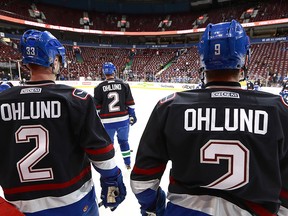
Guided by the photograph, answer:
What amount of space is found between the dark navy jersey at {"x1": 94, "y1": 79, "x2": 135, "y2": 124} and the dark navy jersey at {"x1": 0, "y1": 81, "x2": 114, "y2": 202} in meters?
2.20

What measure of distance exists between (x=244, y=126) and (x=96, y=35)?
1235 inches

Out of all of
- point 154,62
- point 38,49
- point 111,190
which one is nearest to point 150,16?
point 154,62

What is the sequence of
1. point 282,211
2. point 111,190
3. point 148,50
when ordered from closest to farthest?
point 282,211, point 111,190, point 148,50

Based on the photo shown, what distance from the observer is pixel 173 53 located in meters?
28.1

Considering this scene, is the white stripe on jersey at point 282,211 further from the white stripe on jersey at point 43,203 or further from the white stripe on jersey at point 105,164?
the white stripe on jersey at point 43,203

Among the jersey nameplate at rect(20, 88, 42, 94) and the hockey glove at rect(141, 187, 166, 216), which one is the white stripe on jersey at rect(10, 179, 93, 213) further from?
the jersey nameplate at rect(20, 88, 42, 94)

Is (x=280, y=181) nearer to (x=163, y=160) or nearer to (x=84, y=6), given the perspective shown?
(x=163, y=160)

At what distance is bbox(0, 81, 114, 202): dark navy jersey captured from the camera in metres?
1.27

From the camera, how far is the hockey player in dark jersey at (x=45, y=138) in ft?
4.18

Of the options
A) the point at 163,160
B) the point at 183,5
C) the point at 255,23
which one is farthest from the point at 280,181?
the point at 183,5

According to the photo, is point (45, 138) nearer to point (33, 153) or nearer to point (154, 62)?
point (33, 153)

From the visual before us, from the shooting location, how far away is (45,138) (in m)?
1.29

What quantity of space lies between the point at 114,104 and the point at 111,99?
9 centimetres

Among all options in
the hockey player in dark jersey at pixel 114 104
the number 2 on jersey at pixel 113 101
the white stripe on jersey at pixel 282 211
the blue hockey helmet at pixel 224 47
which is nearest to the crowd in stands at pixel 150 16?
the hockey player in dark jersey at pixel 114 104
